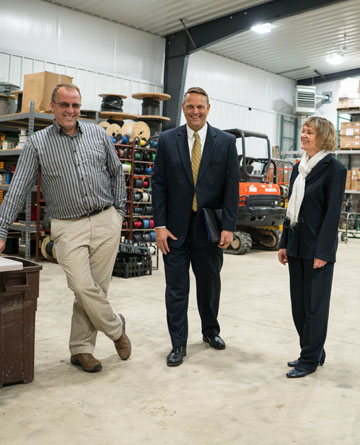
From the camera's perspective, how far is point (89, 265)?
326cm

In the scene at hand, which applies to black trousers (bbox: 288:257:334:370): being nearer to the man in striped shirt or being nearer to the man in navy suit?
the man in navy suit

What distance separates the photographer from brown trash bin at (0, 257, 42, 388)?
9.77 feet

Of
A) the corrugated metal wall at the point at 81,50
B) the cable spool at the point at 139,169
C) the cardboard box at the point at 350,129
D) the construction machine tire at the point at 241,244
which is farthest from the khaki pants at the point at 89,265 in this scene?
the cardboard box at the point at 350,129

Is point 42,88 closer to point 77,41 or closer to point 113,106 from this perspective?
point 113,106

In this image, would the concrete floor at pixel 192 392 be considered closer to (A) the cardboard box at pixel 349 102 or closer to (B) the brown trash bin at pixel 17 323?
(B) the brown trash bin at pixel 17 323

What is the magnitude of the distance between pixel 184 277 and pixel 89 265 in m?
0.71

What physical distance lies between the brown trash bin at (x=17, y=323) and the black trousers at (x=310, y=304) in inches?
67.2

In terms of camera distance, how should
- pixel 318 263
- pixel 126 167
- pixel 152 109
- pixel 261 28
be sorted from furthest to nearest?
pixel 261 28 → pixel 152 109 → pixel 126 167 → pixel 318 263

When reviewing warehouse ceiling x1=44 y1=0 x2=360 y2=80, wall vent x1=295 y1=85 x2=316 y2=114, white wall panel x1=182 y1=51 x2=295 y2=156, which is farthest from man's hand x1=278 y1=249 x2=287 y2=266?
wall vent x1=295 y1=85 x2=316 y2=114

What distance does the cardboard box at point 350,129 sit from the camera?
15.7m

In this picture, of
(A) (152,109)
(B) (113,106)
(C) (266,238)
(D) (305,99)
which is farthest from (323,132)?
(D) (305,99)

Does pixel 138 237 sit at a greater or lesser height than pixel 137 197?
lesser

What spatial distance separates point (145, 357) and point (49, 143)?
5.45 feet

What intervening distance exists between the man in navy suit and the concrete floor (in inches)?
15.2
